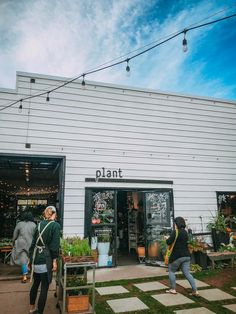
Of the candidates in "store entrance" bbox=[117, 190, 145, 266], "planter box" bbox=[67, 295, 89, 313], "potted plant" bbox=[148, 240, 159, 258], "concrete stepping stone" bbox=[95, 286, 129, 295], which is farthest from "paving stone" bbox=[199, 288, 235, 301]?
"store entrance" bbox=[117, 190, 145, 266]

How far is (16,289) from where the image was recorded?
5.41 meters

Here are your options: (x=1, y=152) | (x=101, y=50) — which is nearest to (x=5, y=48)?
(x=101, y=50)

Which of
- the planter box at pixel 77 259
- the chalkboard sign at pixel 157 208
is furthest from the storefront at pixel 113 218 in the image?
the planter box at pixel 77 259

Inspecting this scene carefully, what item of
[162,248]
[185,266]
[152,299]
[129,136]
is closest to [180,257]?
[185,266]

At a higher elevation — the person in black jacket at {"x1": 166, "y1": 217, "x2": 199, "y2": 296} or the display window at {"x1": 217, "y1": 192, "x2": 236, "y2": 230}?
the display window at {"x1": 217, "y1": 192, "x2": 236, "y2": 230}

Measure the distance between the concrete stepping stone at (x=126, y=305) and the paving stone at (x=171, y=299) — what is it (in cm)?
39

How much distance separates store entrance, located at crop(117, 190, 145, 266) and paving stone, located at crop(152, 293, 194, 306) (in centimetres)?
362

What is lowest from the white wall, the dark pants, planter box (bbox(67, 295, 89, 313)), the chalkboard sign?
planter box (bbox(67, 295, 89, 313))

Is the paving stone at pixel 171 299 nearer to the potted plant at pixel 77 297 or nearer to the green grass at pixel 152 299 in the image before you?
the green grass at pixel 152 299

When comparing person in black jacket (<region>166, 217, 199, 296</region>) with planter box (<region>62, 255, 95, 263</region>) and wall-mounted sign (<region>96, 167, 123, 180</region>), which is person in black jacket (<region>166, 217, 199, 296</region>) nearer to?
planter box (<region>62, 255, 95, 263</region>)

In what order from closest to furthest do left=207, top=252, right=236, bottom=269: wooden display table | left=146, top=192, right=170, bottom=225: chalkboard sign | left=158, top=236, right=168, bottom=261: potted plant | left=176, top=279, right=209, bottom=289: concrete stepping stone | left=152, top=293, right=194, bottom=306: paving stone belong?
left=152, top=293, right=194, bottom=306: paving stone < left=176, top=279, right=209, bottom=289: concrete stepping stone < left=207, top=252, right=236, bottom=269: wooden display table < left=158, top=236, right=168, bottom=261: potted plant < left=146, top=192, right=170, bottom=225: chalkboard sign

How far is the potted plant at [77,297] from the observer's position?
3.78 m

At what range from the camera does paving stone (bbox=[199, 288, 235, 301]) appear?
15.7 ft

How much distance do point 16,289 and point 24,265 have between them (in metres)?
0.65
